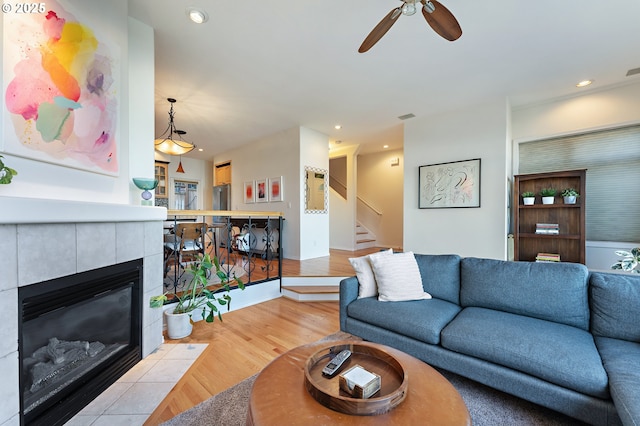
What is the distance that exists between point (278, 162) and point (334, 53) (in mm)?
3152

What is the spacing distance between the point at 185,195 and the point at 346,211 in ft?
16.8

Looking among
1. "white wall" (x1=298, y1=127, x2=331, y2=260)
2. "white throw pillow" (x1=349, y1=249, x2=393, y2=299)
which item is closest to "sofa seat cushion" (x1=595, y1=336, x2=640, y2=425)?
"white throw pillow" (x1=349, y1=249, x2=393, y2=299)

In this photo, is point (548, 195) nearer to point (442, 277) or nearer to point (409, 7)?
point (442, 277)

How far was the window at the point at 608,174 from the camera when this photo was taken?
11.2 ft

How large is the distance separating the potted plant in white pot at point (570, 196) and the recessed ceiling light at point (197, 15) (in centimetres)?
466

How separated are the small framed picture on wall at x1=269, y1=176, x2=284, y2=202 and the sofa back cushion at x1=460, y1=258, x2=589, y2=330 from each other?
415 cm

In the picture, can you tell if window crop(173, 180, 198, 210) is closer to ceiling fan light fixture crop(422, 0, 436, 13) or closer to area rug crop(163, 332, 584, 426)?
area rug crop(163, 332, 584, 426)

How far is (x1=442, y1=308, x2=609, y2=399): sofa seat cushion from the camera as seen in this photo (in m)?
1.31

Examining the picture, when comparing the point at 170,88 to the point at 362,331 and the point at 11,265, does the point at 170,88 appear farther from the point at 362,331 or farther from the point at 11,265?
the point at 362,331

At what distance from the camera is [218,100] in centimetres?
402

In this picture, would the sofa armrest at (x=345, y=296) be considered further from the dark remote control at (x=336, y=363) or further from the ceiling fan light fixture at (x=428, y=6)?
the ceiling fan light fixture at (x=428, y=6)

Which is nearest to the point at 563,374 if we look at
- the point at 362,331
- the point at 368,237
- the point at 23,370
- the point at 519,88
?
the point at 362,331

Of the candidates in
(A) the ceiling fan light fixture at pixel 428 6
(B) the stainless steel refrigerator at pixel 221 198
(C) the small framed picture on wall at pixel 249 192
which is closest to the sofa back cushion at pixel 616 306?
(A) the ceiling fan light fixture at pixel 428 6

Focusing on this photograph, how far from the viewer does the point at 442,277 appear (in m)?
2.33
